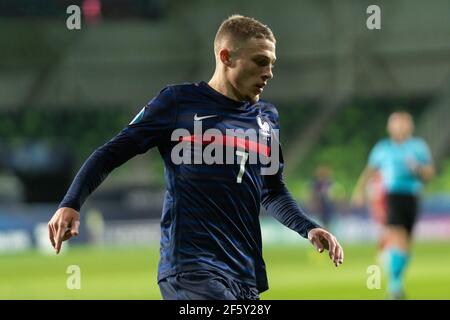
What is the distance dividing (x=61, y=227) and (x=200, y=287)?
2.01 feet

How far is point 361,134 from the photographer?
2530cm

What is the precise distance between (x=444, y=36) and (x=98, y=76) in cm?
845

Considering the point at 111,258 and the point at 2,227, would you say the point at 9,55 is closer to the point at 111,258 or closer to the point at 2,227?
the point at 2,227

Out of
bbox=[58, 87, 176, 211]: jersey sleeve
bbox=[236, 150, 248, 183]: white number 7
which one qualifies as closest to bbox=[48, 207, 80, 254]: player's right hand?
bbox=[58, 87, 176, 211]: jersey sleeve

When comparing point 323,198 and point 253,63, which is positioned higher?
point 323,198

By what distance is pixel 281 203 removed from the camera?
181 inches

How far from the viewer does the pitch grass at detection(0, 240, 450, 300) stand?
11180mm

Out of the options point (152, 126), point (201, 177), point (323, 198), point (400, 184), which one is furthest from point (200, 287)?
point (323, 198)

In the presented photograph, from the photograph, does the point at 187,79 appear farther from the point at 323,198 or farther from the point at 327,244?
the point at 327,244

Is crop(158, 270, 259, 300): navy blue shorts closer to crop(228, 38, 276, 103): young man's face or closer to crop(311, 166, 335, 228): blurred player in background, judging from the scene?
crop(228, 38, 276, 103): young man's face

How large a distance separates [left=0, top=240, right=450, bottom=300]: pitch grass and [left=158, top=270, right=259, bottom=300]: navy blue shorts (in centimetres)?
630

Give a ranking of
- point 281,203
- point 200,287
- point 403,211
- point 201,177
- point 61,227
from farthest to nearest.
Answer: point 403,211 → point 281,203 → point 201,177 → point 200,287 → point 61,227
